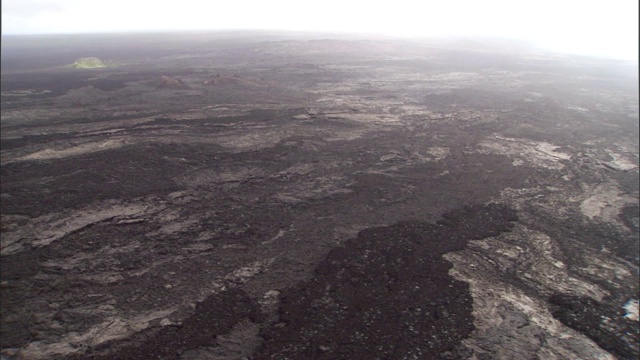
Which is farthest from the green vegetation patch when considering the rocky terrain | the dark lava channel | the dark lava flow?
the dark lava channel

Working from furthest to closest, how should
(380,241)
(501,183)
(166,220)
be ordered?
(501,183) → (166,220) → (380,241)

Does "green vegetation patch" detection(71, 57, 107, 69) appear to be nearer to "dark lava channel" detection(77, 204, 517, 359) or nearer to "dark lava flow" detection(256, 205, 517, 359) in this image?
"dark lava flow" detection(256, 205, 517, 359)

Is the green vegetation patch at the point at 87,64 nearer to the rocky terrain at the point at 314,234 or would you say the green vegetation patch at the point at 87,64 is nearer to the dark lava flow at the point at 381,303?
the rocky terrain at the point at 314,234

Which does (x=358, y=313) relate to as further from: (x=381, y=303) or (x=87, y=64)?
(x=87, y=64)

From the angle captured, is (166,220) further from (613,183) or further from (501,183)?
(613,183)

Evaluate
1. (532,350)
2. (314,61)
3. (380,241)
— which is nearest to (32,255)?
(380,241)

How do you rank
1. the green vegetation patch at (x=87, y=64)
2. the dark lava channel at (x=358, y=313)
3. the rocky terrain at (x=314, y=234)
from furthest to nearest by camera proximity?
1. the green vegetation patch at (x=87, y=64)
2. the rocky terrain at (x=314, y=234)
3. the dark lava channel at (x=358, y=313)

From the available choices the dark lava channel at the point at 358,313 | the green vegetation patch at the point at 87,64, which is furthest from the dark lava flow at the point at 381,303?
the green vegetation patch at the point at 87,64

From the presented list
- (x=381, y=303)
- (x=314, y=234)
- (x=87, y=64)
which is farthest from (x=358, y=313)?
(x=87, y=64)
